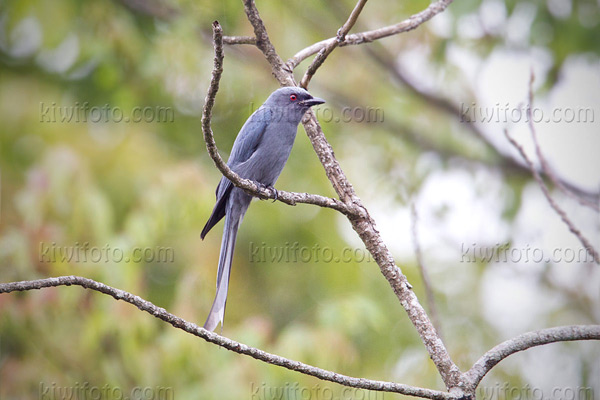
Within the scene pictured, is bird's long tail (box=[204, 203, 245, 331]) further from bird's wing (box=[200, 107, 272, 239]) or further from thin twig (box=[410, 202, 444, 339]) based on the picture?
thin twig (box=[410, 202, 444, 339])

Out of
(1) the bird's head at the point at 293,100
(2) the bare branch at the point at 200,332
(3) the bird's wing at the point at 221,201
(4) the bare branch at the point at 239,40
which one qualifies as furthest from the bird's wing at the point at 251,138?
(2) the bare branch at the point at 200,332

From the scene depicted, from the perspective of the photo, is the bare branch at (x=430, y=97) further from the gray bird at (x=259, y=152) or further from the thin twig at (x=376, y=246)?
the thin twig at (x=376, y=246)

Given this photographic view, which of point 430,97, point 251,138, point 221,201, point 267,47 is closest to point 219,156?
point 267,47

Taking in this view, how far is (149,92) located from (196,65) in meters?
1.15

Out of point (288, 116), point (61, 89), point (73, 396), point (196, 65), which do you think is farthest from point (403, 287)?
point (61, 89)

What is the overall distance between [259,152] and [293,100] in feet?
1.63

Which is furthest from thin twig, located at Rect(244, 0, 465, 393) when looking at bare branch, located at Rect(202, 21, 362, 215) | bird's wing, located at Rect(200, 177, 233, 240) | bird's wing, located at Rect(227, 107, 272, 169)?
bird's wing, located at Rect(200, 177, 233, 240)

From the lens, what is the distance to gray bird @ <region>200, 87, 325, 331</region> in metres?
4.36

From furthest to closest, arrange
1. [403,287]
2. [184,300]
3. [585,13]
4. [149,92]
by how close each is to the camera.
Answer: [149,92] → [585,13] → [184,300] → [403,287]

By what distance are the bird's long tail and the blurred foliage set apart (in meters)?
1.26

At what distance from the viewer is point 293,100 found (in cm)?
432

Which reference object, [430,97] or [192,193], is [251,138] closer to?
[192,193]

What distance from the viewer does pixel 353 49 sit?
9.02 metres

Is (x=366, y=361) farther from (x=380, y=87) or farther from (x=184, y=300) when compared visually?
(x=380, y=87)
